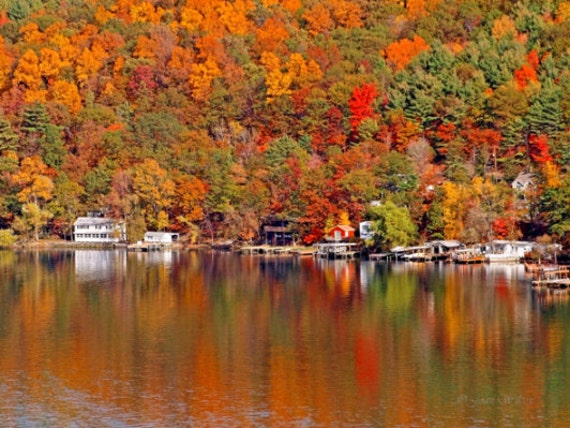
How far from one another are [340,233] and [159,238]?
743 inches

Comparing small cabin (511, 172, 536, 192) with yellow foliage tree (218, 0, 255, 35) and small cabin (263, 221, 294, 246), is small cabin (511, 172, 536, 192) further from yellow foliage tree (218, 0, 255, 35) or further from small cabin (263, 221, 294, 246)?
yellow foliage tree (218, 0, 255, 35)

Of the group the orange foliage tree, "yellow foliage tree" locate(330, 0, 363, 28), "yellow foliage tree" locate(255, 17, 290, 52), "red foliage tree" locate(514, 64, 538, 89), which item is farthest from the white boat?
"yellow foliage tree" locate(330, 0, 363, 28)

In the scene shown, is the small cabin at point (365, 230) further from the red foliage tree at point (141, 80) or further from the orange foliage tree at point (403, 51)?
the red foliage tree at point (141, 80)

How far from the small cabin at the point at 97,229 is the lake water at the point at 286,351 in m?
33.7

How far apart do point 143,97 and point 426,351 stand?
87.2 metres

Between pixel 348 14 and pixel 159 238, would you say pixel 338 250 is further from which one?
pixel 348 14

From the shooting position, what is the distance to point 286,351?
43750mm

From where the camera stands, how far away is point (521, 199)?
269ft

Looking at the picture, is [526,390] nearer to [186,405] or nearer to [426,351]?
[426,351]

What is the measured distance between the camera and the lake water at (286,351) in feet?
115

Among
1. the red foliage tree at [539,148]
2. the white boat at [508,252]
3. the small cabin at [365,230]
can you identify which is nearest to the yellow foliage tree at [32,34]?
the small cabin at [365,230]

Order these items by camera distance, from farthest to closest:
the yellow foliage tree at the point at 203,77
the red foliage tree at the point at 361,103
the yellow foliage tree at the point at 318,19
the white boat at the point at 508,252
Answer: the yellow foliage tree at the point at 318,19
the yellow foliage tree at the point at 203,77
the red foliage tree at the point at 361,103
the white boat at the point at 508,252

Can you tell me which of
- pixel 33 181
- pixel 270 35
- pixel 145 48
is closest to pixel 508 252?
pixel 33 181

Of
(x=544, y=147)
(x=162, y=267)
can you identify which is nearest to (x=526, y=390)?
(x=162, y=267)
